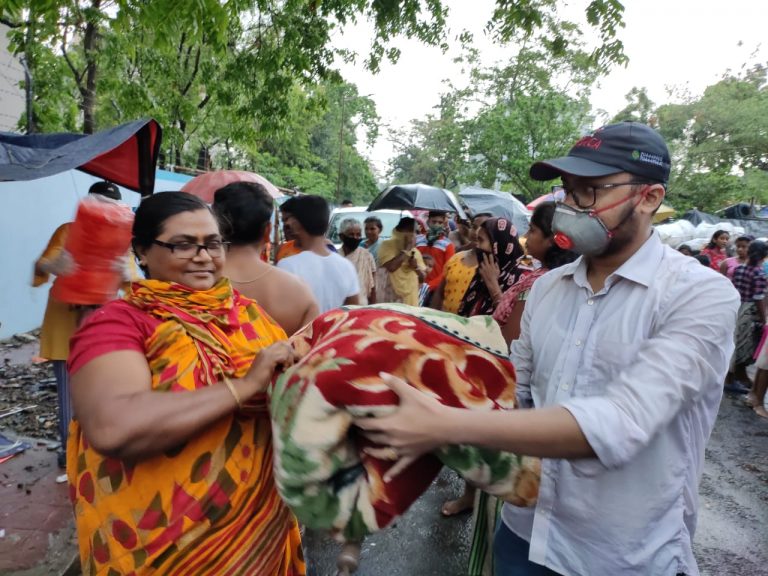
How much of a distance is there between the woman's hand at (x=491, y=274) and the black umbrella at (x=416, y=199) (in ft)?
12.5

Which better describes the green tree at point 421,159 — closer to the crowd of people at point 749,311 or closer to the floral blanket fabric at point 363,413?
the crowd of people at point 749,311

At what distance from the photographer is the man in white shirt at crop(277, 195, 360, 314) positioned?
11.0 ft

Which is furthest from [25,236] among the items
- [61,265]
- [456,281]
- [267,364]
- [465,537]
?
[267,364]

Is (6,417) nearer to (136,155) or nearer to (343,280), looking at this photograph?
(136,155)

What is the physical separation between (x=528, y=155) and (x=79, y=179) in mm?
13395

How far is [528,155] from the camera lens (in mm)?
17688

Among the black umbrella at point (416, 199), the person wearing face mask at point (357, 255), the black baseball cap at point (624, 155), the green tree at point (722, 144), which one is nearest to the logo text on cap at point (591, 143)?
the black baseball cap at point (624, 155)

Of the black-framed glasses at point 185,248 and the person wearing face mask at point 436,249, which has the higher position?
the black-framed glasses at point 185,248

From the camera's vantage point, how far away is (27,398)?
5289 mm

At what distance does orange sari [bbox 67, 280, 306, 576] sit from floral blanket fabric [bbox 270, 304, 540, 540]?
40 cm

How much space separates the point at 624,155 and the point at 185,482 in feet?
4.51

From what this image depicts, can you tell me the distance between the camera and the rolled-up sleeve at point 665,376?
3.52ft

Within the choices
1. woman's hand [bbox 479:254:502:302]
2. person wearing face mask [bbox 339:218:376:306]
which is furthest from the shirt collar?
person wearing face mask [bbox 339:218:376:306]

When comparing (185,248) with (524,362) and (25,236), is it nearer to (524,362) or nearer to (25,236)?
(524,362)
